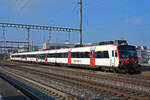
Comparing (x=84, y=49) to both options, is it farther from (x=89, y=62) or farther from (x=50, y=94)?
(x=50, y=94)

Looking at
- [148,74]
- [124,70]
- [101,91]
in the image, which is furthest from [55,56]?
[101,91]

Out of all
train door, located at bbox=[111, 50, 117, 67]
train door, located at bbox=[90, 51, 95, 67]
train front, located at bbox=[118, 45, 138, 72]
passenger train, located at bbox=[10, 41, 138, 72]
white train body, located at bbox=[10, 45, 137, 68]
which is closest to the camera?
train front, located at bbox=[118, 45, 138, 72]

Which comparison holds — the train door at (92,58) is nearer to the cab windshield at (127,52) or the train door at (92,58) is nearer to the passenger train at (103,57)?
the passenger train at (103,57)

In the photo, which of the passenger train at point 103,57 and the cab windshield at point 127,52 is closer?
the passenger train at point 103,57

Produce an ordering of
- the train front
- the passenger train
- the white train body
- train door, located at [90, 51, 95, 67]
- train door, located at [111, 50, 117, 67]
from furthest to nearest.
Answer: train door, located at [90, 51, 95, 67]
the white train body
train door, located at [111, 50, 117, 67]
the passenger train
the train front

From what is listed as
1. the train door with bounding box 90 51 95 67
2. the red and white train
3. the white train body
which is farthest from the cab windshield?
the train door with bounding box 90 51 95 67

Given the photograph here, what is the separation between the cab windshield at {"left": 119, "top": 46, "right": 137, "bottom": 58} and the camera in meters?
17.2

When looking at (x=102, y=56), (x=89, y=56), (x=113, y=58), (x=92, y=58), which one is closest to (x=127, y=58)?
(x=113, y=58)

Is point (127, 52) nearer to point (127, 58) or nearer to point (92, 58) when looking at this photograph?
point (127, 58)

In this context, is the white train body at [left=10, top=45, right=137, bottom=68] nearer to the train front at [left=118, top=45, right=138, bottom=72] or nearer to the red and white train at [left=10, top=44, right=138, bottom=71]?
the red and white train at [left=10, top=44, right=138, bottom=71]

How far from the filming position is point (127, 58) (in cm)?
1722

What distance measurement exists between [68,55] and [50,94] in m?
16.2

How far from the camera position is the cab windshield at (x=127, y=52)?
1716cm

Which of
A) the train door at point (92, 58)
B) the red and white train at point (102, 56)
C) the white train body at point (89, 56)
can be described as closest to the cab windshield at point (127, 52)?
the red and white train at point (102, 56)
